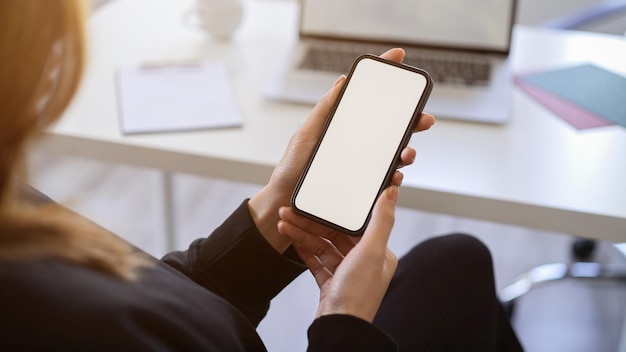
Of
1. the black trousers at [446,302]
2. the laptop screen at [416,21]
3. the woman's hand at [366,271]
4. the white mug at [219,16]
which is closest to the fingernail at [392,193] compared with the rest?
the woman's hand at [366,271]

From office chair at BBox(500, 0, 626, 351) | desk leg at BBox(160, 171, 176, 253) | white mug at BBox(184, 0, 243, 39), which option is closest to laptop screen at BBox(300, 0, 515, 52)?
white mug at BBox(184, 0, 243, 39)

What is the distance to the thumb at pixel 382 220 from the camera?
663 mm

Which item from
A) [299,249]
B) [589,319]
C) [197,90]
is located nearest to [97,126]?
[197,90]

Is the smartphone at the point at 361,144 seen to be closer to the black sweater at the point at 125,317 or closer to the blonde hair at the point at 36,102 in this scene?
the black sweater at the point at 125,317

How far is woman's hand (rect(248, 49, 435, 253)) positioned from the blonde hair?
1.02ft

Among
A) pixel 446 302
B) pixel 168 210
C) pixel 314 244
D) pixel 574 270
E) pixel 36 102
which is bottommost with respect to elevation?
pixel 574 270

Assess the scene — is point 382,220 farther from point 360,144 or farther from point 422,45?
point 422,45

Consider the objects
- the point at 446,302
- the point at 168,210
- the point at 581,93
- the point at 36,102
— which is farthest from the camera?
the point at 168,210

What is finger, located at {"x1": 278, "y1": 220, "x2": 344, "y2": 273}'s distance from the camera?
75 cm

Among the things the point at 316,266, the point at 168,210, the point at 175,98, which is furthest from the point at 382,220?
the point at 168,210

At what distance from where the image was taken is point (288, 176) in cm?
80

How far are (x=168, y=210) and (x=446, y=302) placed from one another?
70 centimetres

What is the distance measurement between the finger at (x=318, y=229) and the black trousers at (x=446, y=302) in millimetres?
112

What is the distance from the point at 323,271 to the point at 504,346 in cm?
30
